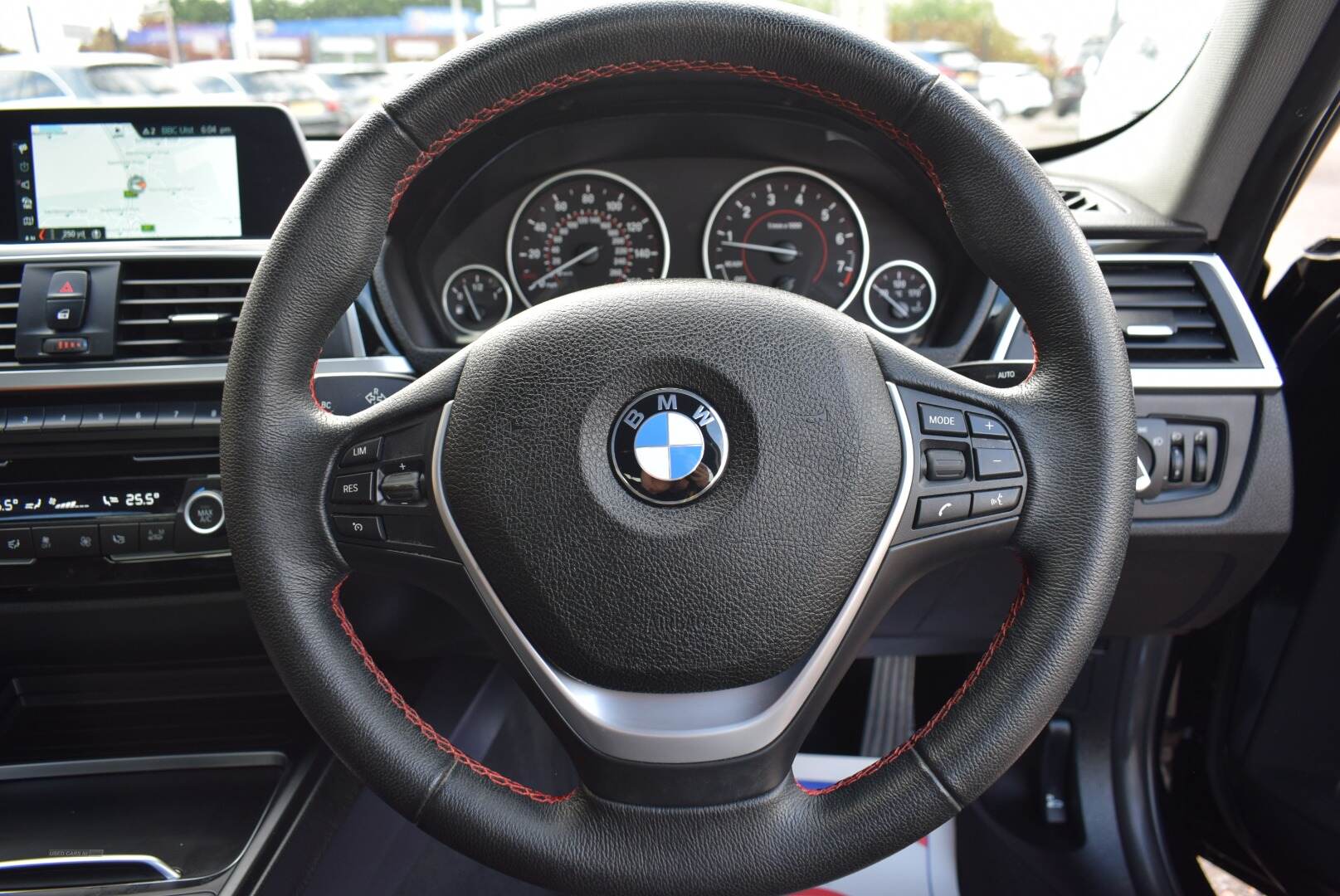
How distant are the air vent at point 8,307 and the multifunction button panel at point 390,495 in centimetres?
66

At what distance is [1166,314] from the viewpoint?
Result: 1.37 metres

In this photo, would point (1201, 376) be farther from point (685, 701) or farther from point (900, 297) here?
point (685, 701)

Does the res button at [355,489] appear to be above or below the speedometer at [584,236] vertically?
below

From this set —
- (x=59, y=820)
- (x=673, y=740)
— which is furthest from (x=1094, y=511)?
(x=59, y=820)

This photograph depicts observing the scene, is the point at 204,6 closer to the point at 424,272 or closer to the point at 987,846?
the point at 424,272

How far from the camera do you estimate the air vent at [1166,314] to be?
4.38 ft

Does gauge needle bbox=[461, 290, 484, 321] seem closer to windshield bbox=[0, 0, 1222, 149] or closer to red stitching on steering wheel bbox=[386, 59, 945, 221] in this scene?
windshield bbox=[0, 0, 1222, 149]

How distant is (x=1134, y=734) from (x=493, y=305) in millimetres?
1178

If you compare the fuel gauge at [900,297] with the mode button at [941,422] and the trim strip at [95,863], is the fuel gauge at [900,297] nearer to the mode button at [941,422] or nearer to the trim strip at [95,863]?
the mode button at [941,422]

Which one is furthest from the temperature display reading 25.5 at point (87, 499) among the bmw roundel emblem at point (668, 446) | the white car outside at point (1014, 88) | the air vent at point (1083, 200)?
the air vent at point (1083, 200)

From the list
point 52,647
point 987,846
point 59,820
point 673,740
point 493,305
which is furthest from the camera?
point 987,846

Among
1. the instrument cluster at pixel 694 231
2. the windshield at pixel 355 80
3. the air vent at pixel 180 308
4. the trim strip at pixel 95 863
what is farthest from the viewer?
the windshield at pixel 355 80

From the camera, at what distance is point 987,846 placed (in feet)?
5.78

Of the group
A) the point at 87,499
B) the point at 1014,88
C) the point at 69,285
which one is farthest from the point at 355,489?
the point at 1014,88
